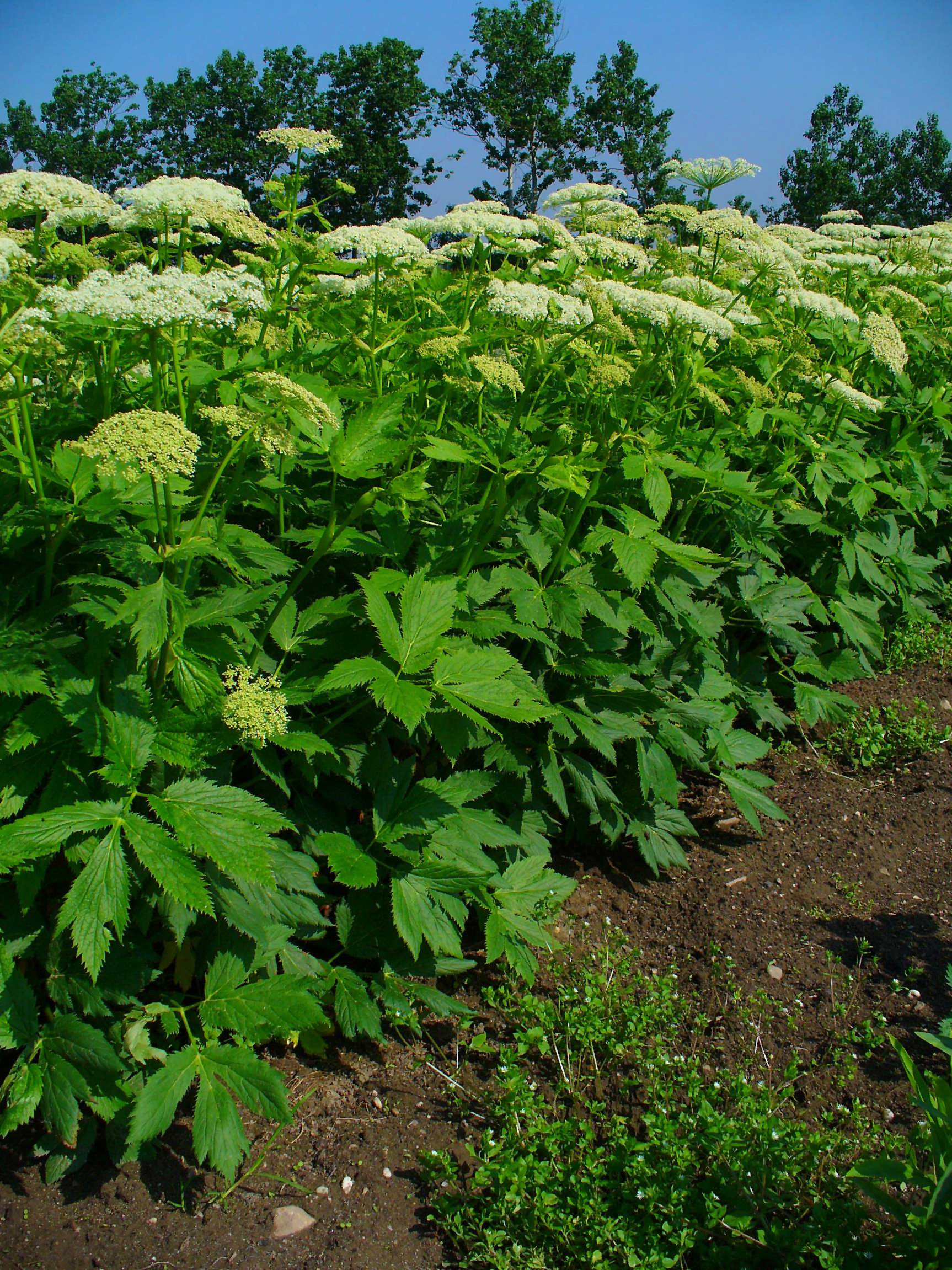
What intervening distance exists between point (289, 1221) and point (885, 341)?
4.35m

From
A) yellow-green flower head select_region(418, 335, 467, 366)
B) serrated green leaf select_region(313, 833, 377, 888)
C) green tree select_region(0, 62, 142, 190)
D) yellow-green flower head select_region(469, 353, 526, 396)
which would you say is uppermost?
green tree select_region(0, 62, 142, 190)

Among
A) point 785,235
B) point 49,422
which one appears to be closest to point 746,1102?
point 49,422

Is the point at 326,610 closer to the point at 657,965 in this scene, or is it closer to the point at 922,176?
the point at 657,965

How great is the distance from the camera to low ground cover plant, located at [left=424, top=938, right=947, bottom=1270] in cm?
207

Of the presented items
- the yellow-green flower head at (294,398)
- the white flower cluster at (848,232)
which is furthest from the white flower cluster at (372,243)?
the white flower cluster at (848,232)

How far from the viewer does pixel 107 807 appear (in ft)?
6.23

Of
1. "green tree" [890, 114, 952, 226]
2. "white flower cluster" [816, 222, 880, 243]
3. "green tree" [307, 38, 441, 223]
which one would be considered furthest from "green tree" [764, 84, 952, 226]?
"white flower cluster" [816, 222, 880, 243]

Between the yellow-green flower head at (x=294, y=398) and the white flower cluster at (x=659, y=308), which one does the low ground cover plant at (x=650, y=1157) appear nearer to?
the yellow-green flower head at (x=294, y=398)

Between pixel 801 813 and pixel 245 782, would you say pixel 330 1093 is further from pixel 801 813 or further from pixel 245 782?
pixel 801 813

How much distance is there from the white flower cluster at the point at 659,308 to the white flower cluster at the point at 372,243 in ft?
3.04

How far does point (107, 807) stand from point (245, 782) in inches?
22.4

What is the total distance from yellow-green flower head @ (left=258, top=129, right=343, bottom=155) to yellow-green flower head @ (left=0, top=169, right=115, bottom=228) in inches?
29.8

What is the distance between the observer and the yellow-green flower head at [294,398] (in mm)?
2016

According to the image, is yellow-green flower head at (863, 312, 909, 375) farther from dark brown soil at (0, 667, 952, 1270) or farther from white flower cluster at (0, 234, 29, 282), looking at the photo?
white flower cluster at (0, 234, 29, 282)
